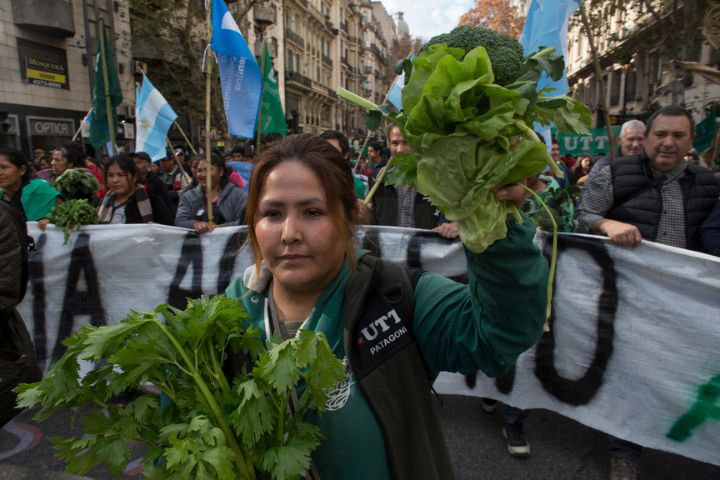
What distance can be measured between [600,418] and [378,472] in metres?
2.31

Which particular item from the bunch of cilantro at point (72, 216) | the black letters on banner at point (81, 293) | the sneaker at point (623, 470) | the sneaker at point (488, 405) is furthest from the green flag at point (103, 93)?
the sneaker at point (623, 470)

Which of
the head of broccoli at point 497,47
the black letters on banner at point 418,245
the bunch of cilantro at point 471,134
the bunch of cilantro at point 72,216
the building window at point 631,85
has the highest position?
the building window at point 631,85

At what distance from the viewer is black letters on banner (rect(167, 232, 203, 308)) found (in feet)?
13.0

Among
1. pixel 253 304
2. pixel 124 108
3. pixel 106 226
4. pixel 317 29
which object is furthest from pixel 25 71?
pixel 317 29

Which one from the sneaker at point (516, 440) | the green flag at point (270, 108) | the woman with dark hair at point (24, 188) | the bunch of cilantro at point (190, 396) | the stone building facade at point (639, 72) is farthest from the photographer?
the stone building facade at point (639, 72)

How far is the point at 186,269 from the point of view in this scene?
3.99 metres

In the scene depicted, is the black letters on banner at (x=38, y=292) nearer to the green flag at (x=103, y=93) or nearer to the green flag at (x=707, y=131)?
the green flag at (x=103, y=93)

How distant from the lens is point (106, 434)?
3.81 feet

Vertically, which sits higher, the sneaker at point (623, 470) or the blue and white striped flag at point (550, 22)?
the blue and white striped flag at point (550, 22)

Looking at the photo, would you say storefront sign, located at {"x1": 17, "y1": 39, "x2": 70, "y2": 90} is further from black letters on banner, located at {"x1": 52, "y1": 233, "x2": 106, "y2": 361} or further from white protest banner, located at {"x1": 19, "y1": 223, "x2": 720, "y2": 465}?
black letters on banner, located at {"x1": 52, "y1": 233, "x2": 106, "y2": 361}

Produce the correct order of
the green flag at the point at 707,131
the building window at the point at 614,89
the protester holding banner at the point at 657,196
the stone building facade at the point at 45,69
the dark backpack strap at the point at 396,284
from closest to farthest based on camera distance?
the dark backpack strap at the point at 396,284, the protester holding banner at the point at 657,196, the green flag at the point at 707,131, the stone building facade at the point at 45,69, the building window at the point at 614,89

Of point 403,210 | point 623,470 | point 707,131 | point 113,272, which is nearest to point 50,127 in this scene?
point 113,272

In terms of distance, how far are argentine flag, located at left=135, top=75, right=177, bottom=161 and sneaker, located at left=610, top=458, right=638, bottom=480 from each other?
6168 millimetres

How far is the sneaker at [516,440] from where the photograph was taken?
3.22 m
